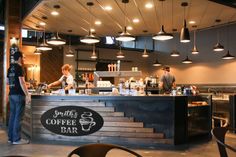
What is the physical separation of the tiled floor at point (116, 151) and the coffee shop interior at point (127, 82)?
18mm

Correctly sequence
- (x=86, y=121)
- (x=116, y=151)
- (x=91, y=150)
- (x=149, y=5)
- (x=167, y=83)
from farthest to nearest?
1. (x=167, y=83)
2. (x=149, y=5)
3. (x=86, y=121)
4. (x=116, y=151)
5. (x=91, y=150)

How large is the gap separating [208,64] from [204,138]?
7.38m

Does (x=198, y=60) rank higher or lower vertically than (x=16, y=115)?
higher

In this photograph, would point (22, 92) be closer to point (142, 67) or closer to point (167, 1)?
point (167, 1)

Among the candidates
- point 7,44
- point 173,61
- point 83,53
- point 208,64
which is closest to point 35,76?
point 83,53

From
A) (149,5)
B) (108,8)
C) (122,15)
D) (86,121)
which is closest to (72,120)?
(86,121)

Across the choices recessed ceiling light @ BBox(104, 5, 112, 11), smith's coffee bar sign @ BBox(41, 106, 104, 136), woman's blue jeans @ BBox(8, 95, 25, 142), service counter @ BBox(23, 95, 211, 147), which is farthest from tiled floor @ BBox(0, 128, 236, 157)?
recessed ceiling light @ BBox(104, 5, 112, 11)

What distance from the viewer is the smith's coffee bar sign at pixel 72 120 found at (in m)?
5.91

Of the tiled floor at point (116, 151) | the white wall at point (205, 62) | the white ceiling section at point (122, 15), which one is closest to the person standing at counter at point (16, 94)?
the tiled floor at point (116, 151)

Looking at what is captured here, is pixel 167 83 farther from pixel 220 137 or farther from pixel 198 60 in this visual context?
pixel 220 137

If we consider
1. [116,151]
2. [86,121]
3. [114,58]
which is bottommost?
[116,151]

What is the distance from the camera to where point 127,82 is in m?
7.09

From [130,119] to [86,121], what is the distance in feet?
3.06

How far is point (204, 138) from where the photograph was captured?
6.54 m
